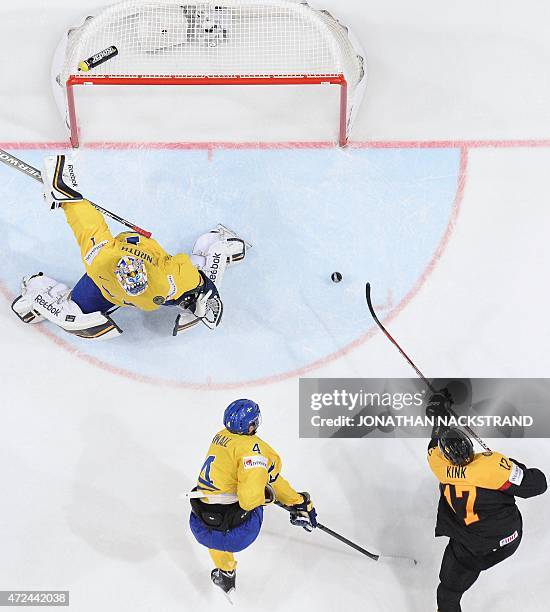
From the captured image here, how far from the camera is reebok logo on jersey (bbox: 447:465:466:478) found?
6387 mm

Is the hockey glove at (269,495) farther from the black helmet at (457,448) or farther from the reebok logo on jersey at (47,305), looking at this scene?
the reebok logo on jersey at (47,305)

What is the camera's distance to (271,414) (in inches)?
287

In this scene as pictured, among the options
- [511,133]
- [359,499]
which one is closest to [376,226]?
[511,133]

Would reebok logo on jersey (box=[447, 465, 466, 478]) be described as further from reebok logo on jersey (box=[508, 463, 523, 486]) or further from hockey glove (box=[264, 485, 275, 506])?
hockey glove (box=[264, 485, 275, 506])

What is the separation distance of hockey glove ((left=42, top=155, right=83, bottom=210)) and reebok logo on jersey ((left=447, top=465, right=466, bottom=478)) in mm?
2771

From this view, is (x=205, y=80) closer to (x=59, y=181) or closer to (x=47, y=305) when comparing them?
(x=59, y=181)

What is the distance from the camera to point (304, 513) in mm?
6676

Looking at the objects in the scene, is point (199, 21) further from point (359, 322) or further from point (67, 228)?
point (359, 322)

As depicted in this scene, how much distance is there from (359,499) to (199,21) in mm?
3499

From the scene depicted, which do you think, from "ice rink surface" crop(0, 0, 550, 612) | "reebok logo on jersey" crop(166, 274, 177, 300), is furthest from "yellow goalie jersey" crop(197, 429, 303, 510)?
"reebok logo on jersey" crop(166, 274, 177, 300)

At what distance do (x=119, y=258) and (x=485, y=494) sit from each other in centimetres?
260

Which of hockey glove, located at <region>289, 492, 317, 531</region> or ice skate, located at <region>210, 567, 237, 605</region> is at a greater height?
hockey glove, located at <region>289, 492, 317, 531</region>

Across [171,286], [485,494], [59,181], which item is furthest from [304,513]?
[59,181]

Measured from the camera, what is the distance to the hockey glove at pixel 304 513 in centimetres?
666
